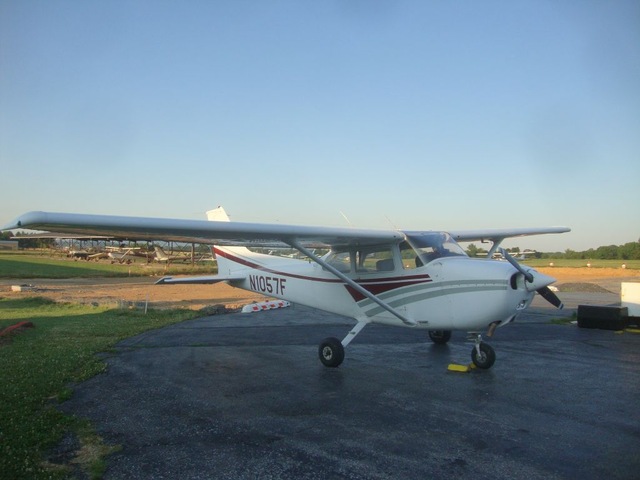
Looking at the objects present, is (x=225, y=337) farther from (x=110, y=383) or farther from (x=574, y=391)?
(x=574, y=391)

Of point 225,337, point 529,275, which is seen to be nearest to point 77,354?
point 225,337

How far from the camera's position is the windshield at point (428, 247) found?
27.0 ft

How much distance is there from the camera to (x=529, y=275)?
7.25m

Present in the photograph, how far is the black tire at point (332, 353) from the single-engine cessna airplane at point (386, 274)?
2 centimetres

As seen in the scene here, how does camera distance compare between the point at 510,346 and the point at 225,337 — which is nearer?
the point at 510,346

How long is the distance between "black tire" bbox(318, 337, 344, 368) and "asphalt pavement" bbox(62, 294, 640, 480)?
0.80 feet

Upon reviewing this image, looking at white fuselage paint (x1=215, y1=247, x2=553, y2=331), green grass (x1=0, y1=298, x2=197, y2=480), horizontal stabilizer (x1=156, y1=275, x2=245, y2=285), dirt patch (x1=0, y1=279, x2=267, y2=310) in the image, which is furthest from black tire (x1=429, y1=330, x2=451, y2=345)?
dirt patch (x1=0, y1=279, x2=267, y2=310)

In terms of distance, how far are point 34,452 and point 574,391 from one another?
7.04m

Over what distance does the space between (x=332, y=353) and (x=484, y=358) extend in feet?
8.87

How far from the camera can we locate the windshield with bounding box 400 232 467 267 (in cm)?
822

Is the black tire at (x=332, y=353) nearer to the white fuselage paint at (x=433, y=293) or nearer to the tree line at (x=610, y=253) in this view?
the white fuselage paint at (x=433, y=293)

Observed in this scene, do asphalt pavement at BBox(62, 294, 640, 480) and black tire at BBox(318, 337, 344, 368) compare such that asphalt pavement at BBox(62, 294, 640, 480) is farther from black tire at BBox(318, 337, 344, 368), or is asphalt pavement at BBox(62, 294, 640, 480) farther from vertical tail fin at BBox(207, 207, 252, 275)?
vertical tail fin at BBox(207, 207, 252, 275)

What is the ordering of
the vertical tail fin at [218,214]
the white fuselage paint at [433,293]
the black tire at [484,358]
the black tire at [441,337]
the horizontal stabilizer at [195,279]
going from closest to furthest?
1. the white fuselage paint at [433,293]
2. the black tire at [484,358]
3. the black tire at [441,337]
4. the horizontal stabilizer at [195,279]
5. the vertical tail fin at [218,214]

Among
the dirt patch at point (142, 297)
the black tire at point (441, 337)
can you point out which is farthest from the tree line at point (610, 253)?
the black tire at point (441, 337)
